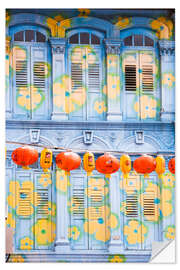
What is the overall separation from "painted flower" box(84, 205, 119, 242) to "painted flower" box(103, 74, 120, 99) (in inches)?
41.8

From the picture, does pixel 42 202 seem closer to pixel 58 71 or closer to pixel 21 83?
pixel 21 83

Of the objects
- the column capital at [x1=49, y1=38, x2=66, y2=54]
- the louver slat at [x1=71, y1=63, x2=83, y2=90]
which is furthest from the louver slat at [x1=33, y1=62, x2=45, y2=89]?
the louver slat at [x1=71, y1=63, x2=83, y2=90]

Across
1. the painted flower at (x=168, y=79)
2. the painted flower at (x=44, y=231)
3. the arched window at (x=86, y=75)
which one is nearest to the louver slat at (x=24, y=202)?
the painted flower at (x=44, y=231)

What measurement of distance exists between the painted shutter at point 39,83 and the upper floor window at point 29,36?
0.24 feet

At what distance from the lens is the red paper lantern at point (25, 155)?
3729 mm

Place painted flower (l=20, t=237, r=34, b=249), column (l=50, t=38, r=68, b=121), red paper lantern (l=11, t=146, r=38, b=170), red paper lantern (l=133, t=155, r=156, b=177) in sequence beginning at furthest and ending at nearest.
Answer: column (l=50, t=38, r=68, b=121), painted flower (l=20, t=237, r=34, b=249), red paper lantern (l=133, t=155, r=156, b=177), red paper lantern (l=11, t=146, r=38, b=170)

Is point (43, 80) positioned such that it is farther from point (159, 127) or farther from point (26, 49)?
point (159, 127)

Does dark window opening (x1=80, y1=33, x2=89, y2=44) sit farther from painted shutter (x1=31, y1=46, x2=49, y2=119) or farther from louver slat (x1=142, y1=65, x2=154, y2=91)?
louver slat (x1=142, y1=65, x2=154, y2=91)

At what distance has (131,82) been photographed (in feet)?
13.5

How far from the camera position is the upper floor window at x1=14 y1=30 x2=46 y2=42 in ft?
13.4

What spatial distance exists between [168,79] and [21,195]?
170cm

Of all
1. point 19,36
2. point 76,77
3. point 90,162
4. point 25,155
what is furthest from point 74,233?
point 19,36

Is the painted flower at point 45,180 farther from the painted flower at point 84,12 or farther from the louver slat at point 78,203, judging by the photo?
the painted flower at point 84,12

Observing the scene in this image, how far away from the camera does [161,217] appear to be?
13.1 ft
